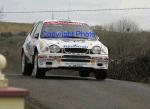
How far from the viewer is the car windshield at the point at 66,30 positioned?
657 inches

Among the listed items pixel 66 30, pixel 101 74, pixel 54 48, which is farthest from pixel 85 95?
pixel 66 30

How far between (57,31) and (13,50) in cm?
3693

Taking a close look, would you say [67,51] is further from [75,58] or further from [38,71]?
[38,71]

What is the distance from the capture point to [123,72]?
24.0 metres

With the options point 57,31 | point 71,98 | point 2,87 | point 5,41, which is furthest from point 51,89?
point 5,41

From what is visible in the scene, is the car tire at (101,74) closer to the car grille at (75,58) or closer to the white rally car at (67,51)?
the white rally car at (67,51)

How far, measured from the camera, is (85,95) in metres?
12.1

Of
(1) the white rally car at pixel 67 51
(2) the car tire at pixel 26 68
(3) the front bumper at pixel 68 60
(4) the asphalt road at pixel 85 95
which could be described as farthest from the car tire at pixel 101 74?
(2) the car tire at pixel 26 68

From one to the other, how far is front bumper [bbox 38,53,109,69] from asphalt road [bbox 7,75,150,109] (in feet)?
3.15

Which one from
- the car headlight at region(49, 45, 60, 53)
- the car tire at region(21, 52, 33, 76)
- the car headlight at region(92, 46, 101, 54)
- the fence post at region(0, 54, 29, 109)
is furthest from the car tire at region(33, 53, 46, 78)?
the fence post at region(0, 54, 29, 109)

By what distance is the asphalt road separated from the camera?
1073 centimetres

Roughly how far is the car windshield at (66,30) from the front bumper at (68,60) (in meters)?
0.96

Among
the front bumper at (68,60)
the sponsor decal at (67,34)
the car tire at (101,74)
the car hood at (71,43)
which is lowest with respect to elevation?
the car tire at (101,74)

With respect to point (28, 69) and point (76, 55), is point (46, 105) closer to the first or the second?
point (76, 55)
